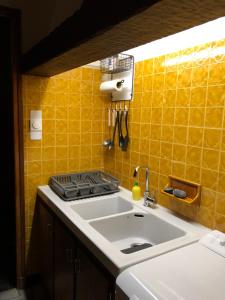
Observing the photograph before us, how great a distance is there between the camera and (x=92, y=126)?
212cm

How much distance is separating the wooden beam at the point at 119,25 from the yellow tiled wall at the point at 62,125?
24.6 inches

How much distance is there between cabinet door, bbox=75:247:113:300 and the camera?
3.40 ft

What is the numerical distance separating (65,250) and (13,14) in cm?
167

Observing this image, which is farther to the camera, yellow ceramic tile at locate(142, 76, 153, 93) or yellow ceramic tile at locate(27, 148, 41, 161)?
yellow ceramic tile at locate(27, 148, 41, 161)

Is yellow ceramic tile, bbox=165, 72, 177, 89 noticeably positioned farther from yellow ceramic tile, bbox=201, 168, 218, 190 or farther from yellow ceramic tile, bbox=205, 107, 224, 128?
yellow ceramic tile, bbox=201, 168, 218, 190

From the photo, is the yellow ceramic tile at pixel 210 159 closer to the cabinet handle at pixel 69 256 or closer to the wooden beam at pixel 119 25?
the wooden beam at pixel 119 25

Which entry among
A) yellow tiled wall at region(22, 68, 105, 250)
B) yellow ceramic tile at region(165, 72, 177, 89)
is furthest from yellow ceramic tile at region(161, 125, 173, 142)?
yellow tiled wall at region(22, 68, 105, 250)

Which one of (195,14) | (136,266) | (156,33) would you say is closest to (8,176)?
(136,266)

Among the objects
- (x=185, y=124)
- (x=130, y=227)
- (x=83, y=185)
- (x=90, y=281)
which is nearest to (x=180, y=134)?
(x=185, y=124)

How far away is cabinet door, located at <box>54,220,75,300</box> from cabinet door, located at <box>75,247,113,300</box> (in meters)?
0.09

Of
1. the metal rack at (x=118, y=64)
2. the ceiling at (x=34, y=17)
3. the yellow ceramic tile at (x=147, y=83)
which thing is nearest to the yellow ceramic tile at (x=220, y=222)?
the yellow ceramic tile at (x=147, y=83)

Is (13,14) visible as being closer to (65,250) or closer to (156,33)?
(156,33)

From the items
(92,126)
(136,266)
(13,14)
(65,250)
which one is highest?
(13,14)

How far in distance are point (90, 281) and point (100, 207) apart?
23.2 inches
